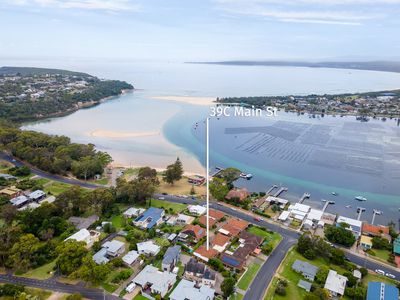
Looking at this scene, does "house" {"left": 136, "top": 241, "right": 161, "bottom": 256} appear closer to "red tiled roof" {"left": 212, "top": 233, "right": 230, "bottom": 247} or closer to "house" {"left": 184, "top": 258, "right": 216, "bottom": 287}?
"house" {"left": 184, "top": 258, "right": 216, "bottom": 287}

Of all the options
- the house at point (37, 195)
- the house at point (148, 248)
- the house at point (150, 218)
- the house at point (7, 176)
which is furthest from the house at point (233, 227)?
the house at point (7, 176)

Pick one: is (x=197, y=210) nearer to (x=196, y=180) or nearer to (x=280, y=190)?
(x=196, y=180)

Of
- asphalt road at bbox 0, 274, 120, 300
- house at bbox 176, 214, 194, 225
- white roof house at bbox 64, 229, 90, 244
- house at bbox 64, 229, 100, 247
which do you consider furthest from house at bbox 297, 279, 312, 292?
white roof house at bbox 64, 229, 90, 244

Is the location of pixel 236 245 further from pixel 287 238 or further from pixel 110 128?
pixel 110 128

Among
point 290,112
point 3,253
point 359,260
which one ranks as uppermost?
point 290,112

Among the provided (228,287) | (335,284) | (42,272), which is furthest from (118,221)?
(335,284)

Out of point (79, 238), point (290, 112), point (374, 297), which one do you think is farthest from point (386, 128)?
point (79, 238)
